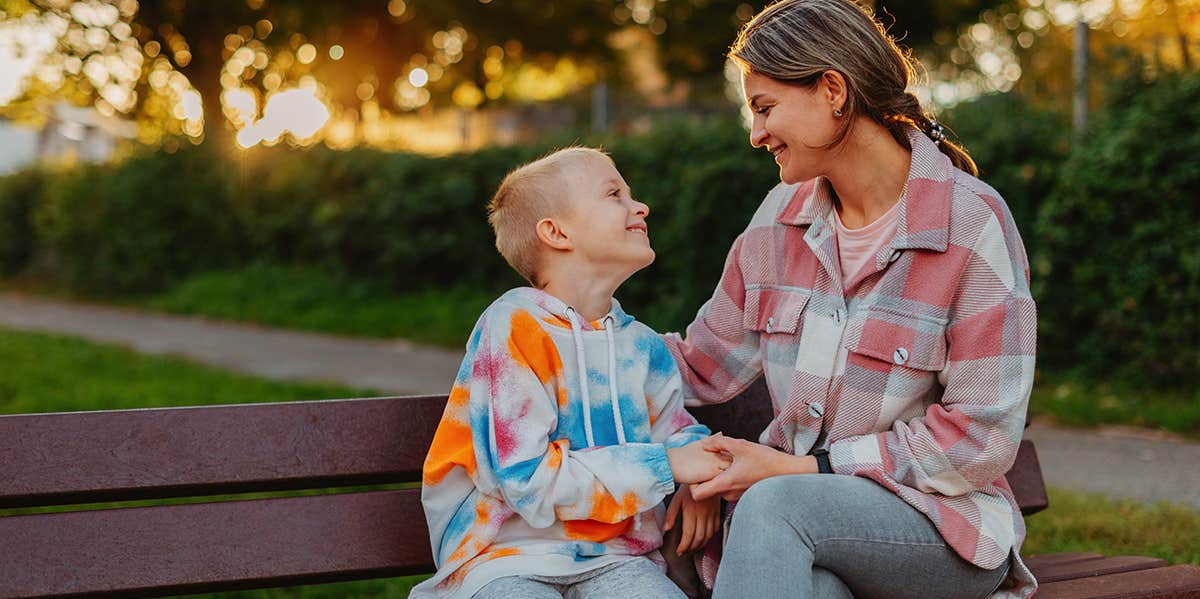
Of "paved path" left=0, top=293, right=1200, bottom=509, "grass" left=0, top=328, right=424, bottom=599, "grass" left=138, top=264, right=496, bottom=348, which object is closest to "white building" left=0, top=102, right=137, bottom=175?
"paved path" left=0, top=293, right=1200, bottom=509

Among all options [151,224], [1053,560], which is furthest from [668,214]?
[151,224]

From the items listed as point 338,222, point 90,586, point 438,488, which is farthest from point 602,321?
point 338,222

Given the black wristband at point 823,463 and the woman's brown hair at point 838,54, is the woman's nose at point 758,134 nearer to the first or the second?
the woman's brown hair at point 838,54

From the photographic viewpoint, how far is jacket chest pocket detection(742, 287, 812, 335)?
2.67 m

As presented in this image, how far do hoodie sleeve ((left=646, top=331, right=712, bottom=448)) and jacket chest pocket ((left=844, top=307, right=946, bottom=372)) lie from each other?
15.9 inches

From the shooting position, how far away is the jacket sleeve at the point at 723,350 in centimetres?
286

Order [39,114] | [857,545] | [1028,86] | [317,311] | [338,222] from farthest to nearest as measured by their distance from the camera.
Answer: [39,114] → [338,222] → [317,311] → [1028,86] → [857,545]

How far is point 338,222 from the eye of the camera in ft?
43.1

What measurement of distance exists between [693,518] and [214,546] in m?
1.04

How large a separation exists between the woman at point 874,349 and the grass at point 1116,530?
206 cm

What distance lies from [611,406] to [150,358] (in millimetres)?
7831

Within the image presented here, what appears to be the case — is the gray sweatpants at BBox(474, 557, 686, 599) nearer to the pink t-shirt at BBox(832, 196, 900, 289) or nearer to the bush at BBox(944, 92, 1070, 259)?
the pink t-shirt at BBox(832, 196, 900, 289)

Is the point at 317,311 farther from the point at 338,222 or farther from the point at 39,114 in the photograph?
the point at 39,114

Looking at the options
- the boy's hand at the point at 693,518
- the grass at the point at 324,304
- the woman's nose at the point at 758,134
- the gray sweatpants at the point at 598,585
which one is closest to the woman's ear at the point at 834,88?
the woman's nose at the point at 758,134
